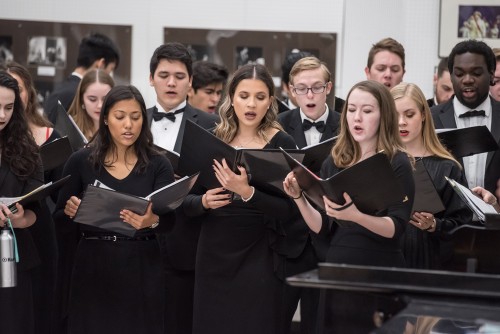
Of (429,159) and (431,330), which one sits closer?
(431,330)

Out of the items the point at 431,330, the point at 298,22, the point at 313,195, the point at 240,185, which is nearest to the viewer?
the point at 431,330

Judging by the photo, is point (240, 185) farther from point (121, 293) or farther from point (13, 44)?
point (13, 44)

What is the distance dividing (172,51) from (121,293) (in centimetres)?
147

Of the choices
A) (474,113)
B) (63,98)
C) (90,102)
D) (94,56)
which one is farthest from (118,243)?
(94,56)

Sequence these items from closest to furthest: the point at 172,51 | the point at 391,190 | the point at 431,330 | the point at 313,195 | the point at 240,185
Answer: the point at 431,330 < the point at 391,190 < the point at 313,195 < the point at 240,185 < the point at 172,51

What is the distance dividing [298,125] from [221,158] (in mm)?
1045

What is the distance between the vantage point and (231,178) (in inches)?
156

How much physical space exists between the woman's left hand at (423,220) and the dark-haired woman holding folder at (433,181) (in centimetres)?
1

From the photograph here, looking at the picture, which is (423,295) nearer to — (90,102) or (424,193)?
(424,193)

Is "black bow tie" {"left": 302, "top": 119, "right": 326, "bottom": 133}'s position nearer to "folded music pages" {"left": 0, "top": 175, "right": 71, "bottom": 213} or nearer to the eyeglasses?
the eyeglasses

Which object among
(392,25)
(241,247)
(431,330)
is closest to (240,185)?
(241,247)

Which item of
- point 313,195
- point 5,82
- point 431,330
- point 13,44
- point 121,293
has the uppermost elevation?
point 13,44

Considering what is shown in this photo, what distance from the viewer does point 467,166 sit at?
495cm

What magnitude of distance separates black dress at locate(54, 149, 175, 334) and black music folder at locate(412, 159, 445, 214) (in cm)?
106
